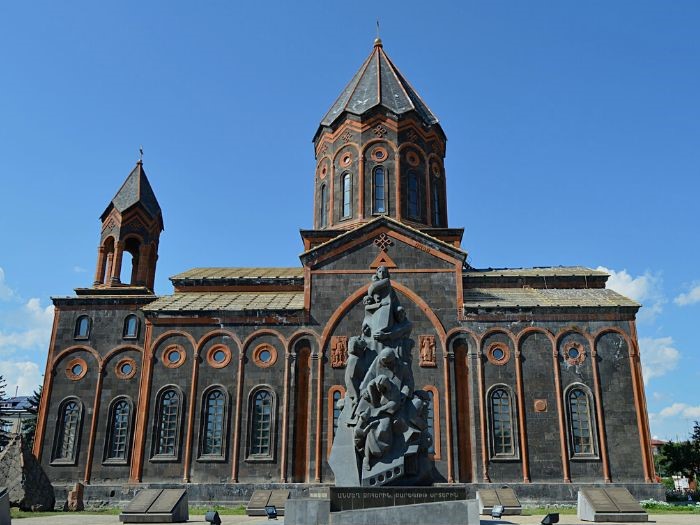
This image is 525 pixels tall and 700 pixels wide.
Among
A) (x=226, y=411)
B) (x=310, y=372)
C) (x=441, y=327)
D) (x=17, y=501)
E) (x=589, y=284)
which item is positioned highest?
(x=589, y=284)

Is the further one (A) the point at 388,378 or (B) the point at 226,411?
(B) the point at 226,411

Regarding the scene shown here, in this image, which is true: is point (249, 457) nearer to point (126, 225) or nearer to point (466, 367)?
point (466, 367)

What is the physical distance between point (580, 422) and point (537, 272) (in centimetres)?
759

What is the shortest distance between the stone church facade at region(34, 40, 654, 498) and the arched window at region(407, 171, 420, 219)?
4.89 ft

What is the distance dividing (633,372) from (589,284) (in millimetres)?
5215

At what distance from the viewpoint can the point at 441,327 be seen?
2489cm

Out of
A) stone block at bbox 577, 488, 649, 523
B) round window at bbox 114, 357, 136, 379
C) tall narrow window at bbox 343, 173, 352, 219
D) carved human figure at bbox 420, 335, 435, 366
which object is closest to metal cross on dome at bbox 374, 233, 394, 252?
tall narrow window at bbox 343, 173, 352, 219

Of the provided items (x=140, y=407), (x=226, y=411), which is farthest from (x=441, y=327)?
(x=140, y=407)

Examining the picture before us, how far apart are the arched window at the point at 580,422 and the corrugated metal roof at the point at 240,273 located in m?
13.0

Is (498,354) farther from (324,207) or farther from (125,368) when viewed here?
(125,368)

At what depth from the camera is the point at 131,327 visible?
26.8 meters

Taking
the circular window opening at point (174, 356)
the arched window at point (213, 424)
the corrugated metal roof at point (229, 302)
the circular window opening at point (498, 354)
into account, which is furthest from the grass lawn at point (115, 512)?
the circular window opening at point (498, 354)

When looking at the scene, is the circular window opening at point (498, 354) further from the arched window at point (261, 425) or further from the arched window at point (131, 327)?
the arched window at point (131, 327)

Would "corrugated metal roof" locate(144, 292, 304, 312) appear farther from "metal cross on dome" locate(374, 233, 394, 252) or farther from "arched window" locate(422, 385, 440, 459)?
"arched window" locate(422, 385, 440, 459)
